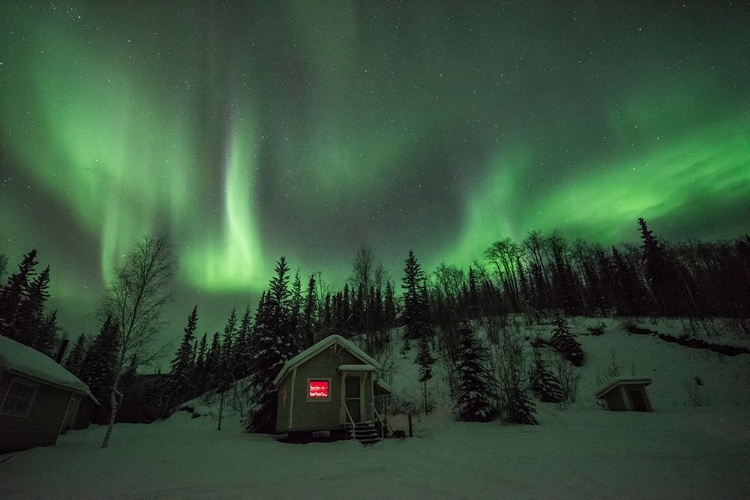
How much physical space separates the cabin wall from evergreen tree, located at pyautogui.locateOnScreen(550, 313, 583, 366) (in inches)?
798

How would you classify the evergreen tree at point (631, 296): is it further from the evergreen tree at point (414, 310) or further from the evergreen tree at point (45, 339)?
the evergreen tree at point (45, 339)

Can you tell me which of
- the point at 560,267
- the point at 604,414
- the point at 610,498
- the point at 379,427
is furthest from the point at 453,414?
the point at 560,267

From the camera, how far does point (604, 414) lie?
17422mm

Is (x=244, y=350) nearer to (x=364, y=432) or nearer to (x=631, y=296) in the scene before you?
(x=364, y=432)

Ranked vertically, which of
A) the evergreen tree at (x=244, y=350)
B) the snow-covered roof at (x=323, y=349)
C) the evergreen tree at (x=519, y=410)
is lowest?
the evergreen tree at (x=519, y=410)

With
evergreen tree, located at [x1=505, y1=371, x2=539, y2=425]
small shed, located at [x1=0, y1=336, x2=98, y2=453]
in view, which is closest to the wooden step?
evergreen tree, located at [x1=505, y1=371, x2=539, y2=425]

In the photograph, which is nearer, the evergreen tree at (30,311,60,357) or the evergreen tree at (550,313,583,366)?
the evergreen tree at (550,313,583,366)

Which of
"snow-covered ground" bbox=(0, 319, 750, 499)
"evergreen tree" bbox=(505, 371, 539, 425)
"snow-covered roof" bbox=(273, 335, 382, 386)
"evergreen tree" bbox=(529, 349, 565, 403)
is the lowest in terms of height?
"snow-covered ground" bbox=(0, 319, 750, 499)

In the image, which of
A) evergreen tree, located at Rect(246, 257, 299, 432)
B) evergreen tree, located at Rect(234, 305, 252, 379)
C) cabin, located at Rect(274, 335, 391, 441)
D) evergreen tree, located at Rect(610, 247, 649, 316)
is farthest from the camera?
evergreen tree, located at Rect(234, 305, 252, 379)

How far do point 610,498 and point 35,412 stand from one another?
77.3 feet

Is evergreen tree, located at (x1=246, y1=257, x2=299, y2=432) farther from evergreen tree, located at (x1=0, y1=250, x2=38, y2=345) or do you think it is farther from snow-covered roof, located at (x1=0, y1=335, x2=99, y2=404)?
evergreen tree, located at (x1=0, y1=250, x2=38, y2=345)

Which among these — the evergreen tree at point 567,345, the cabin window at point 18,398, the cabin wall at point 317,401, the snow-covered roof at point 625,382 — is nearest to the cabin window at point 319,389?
the cabin wall at point 317,401

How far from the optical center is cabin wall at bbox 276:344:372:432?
18.0m

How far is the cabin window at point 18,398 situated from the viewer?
13.7 meters
